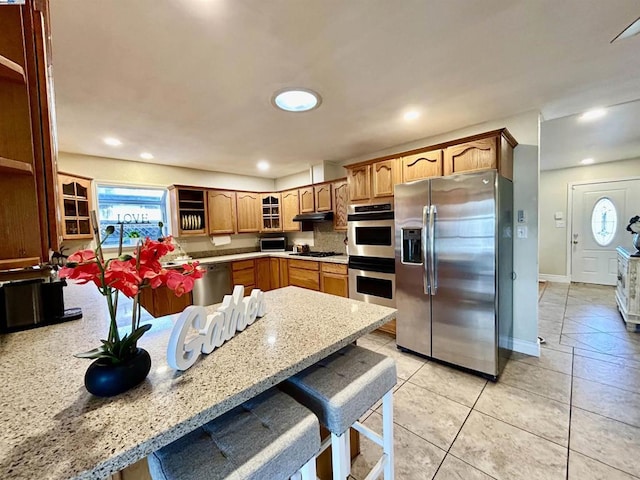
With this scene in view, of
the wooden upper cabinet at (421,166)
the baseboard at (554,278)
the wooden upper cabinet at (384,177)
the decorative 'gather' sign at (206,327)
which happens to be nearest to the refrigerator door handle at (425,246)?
the wooden upper cabinet at (421,166)

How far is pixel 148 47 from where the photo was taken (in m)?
1.59

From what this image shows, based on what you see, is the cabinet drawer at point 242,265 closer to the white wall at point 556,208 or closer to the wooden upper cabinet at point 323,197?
the wooden upper cabinet at point 323,197

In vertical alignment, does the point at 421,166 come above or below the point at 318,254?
above

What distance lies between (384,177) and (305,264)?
73.9 inches

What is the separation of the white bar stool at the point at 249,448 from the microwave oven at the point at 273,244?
4437 millimetres

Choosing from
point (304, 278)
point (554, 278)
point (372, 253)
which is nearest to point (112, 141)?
point (304, 278)

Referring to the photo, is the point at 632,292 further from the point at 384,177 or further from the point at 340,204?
the point at 340,204

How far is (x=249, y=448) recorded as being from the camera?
0.79m

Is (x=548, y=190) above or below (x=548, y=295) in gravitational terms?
above

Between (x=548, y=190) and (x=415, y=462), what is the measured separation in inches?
248

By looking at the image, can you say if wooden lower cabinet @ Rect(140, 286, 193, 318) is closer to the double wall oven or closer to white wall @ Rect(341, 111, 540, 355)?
the double wall oven

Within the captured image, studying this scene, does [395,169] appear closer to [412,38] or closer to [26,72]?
[412,38]

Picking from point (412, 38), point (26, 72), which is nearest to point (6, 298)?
point (26, 72)

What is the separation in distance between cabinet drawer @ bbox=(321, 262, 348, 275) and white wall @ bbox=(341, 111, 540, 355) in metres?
1.93
